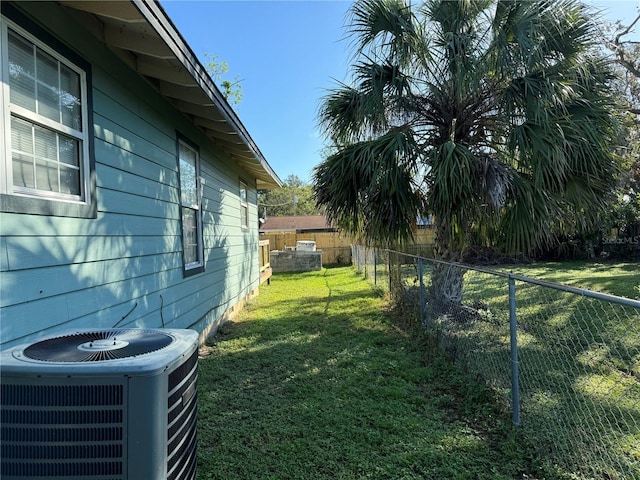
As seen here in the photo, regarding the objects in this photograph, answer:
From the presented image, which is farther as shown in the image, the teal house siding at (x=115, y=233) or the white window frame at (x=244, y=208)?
the white window frame at (x=244, y=208)

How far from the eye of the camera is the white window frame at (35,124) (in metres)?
2.05

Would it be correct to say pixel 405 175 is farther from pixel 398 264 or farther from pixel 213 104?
pixel 213 104

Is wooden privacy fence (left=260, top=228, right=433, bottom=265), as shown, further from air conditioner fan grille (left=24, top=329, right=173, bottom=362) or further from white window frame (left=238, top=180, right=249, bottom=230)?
air conditioner fan grille (left=24, top=329, right=173, bottom=362)

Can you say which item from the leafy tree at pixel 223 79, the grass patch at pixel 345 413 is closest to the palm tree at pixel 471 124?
the grass patch at pixel 345 413

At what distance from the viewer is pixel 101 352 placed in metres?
1.54

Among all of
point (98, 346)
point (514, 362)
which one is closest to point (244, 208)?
point (514, 362)

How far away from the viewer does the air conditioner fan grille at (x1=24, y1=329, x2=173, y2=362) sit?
1.50m

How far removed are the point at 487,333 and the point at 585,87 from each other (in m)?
3.64

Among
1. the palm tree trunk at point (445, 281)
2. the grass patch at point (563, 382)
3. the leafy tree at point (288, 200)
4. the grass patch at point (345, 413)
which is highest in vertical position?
the leafy tree at point (288, 200)

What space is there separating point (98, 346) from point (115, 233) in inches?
73.4

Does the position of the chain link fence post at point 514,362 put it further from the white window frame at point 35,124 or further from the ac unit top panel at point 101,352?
the white window frame at point 35,124

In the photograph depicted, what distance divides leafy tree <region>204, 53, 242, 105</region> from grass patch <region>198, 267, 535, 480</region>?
1793 centimetres

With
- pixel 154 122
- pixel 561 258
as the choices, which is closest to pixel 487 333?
pixel 154 122

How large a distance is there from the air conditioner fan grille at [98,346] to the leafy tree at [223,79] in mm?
19837
